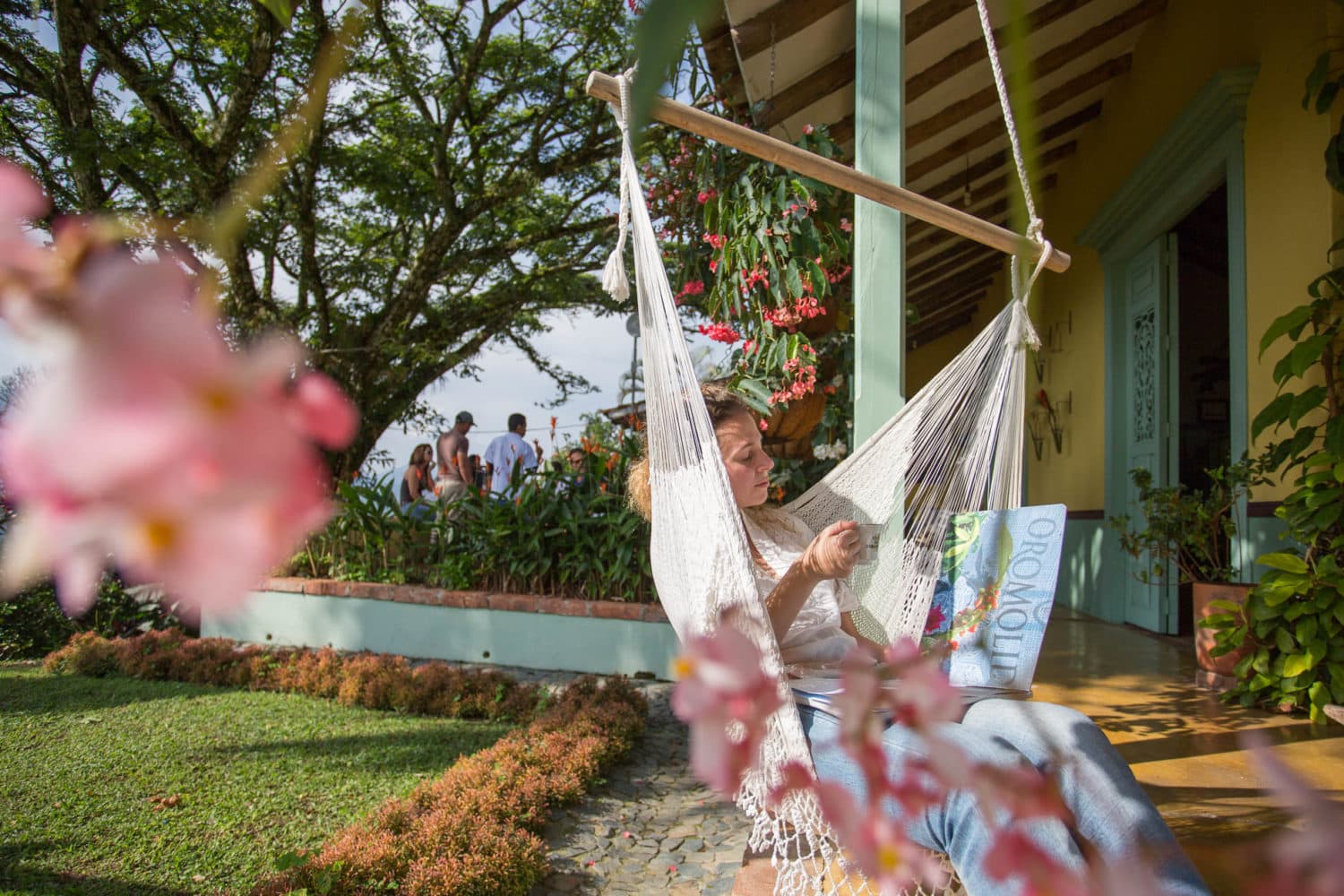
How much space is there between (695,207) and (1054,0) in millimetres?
1752

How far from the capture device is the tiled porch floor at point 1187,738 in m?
1.55

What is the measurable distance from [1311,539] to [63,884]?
10.6ft

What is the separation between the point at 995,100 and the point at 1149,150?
77 centimetres

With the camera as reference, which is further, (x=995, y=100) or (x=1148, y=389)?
(x=1148, y=389)

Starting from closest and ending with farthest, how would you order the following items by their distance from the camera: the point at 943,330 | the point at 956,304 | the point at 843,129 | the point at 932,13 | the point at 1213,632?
the point at 1213,632 < the point at 932,13 < the point at 843,129 < the point at 956,304 < the point at 943,330

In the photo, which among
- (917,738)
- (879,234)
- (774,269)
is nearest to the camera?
(917,738)

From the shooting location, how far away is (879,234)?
204 cm

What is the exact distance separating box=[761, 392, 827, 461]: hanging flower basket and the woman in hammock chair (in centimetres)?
105

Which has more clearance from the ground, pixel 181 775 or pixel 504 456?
pixel 504 456

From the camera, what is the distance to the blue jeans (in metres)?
0.94

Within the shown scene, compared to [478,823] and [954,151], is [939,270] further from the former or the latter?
[478,823]

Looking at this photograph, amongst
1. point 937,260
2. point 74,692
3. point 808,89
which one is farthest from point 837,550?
point 937,260

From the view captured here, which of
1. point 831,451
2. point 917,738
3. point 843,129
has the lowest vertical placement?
point 917,738

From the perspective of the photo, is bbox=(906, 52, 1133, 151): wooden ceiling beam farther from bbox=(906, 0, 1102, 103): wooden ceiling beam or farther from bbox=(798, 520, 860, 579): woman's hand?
bbox=(798, 520, 860, 579): woman's hand
